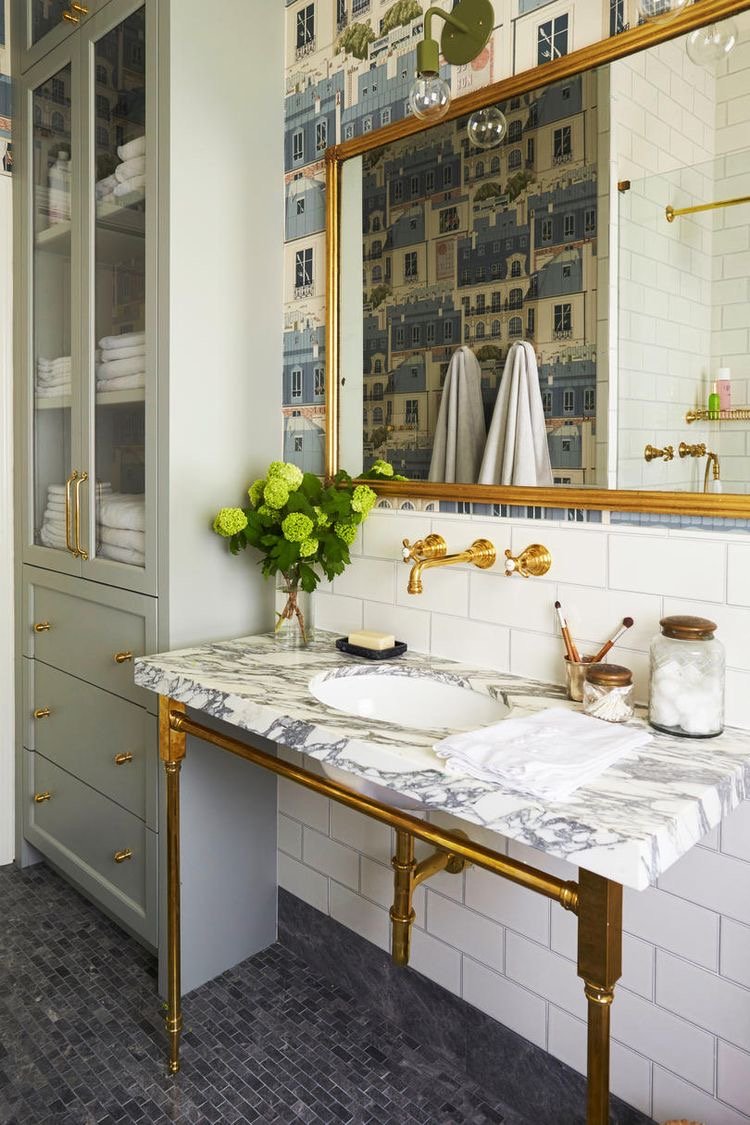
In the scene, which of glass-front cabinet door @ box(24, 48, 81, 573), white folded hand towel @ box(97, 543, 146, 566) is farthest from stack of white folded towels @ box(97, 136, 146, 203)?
white folded hand towel @ box(97, 543, 146, 566)

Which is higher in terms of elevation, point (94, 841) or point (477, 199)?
point (477, 199)

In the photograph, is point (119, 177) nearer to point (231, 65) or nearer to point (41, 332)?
point (231, 65)

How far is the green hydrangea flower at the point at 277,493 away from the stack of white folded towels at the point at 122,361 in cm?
41

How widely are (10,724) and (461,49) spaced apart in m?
2.20

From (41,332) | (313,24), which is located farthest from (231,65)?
(41,332)

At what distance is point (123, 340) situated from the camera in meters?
1.95

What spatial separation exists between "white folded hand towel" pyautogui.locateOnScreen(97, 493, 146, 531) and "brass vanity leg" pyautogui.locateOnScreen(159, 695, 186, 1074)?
0.51m

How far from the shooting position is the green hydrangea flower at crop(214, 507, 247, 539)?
1.79 m

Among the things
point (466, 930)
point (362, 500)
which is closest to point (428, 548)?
point (362, 500)

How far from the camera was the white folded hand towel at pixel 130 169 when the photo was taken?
6.15 ft

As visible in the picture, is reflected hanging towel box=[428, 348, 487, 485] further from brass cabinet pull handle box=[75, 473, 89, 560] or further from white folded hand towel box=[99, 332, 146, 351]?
brass cabinet pull handle box=[75, 473, 89, 560]

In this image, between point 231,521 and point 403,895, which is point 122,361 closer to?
point 231,521

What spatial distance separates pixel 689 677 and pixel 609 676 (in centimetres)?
12

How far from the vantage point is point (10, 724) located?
8.33ft
